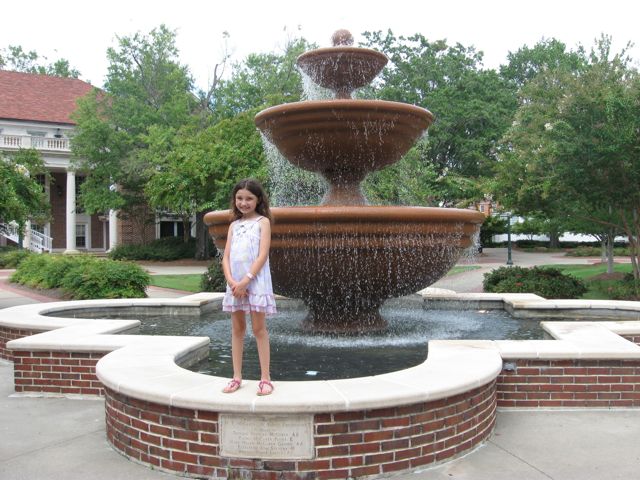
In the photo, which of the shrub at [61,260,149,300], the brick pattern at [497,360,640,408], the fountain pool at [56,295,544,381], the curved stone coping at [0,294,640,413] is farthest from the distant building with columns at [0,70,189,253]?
the brick pattern at [497,360,640,408]

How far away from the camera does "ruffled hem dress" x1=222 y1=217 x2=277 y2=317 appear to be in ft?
12.3

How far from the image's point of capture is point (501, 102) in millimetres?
38156

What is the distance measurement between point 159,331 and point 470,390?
189 inches

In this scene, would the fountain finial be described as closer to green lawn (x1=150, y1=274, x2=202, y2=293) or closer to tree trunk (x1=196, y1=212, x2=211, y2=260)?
green lawn (x1=150, y1=274, x2=202, y2=293)

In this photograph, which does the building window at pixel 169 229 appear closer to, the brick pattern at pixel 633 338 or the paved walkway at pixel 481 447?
the paved walkway at pixel 481 447

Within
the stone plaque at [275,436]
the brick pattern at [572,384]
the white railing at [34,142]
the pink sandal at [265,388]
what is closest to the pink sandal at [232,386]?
the pink sandal at [265,388]

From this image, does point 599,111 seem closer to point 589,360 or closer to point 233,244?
point 589,360

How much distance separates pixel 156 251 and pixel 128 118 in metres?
8.27

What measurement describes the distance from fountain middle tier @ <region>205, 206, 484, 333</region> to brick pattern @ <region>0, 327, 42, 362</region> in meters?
2.44

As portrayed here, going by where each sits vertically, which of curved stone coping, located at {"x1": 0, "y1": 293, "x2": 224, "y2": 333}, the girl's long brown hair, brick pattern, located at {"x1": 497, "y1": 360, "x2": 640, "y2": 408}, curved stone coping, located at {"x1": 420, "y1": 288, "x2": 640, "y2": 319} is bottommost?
brick pattern, located at {"x1": 497, "y1": 360, "x2": 640, "y2": 408}

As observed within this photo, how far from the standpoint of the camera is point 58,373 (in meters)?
5.45

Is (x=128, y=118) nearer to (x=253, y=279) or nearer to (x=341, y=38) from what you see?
(x=341, y=38)

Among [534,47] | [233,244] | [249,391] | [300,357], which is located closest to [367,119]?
[300,357]

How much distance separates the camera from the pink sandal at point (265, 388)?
3.67 metres
